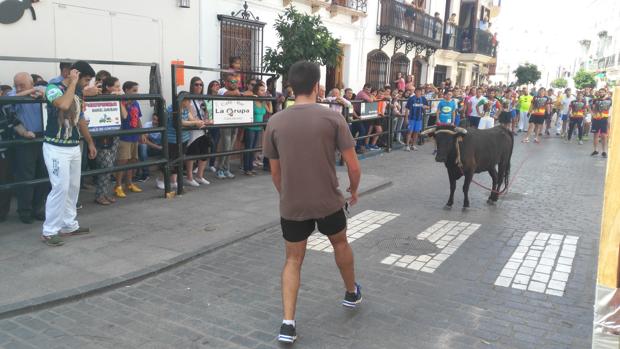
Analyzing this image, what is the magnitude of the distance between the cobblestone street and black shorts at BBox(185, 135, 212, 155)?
2160 mm

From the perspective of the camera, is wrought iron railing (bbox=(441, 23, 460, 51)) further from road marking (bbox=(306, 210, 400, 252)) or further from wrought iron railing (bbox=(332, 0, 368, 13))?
road marking (bbox=(306, 210, 400, 252))

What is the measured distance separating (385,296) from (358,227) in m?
2.33

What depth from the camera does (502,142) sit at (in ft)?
28.5

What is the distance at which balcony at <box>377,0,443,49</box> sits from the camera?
18281 mm

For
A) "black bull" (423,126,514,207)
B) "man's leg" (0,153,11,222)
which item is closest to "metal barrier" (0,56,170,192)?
"man's leg" (0,153,11,222)

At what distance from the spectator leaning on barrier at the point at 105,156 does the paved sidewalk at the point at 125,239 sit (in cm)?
20

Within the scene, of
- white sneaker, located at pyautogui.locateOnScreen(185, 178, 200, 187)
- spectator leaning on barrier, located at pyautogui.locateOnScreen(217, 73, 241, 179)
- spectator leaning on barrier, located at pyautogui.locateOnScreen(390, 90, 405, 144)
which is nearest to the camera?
white sneaker, located at pyautogui.locateOnScreen(185, 178, 200, 187)

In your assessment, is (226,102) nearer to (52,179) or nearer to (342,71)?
(52,179)

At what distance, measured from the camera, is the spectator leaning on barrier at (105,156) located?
7.31 meters

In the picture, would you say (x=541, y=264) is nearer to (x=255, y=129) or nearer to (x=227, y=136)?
(x=227, y=136)

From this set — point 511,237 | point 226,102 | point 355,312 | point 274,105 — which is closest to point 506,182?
point 511,237

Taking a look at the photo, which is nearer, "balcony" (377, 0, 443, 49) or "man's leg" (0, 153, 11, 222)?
"man's leg" (0, 153, 11, 222)

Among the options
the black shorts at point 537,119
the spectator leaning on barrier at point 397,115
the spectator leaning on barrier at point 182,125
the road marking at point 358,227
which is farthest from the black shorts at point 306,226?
the black shorts at point 537,119

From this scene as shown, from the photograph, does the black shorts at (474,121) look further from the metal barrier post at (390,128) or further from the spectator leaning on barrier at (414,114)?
the metal barrier post at (390,128)
